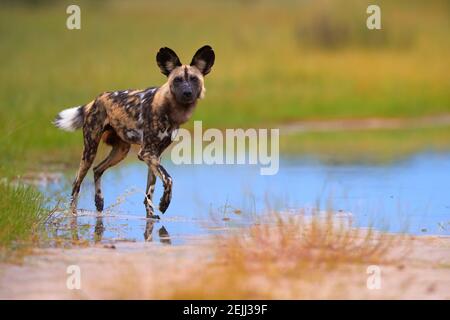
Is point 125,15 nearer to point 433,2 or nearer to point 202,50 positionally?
point 433,2

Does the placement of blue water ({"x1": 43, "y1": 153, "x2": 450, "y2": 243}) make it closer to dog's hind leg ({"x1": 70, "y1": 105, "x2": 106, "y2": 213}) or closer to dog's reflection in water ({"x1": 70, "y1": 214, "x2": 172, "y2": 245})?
dog's reflection in water ({"x1": 70, "y1": 214, "x2": 172, "y2": 245})

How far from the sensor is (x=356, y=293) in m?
5.53

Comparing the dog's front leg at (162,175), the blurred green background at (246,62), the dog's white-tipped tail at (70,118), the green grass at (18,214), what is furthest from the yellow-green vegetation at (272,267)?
the blurred green background at (246,62)

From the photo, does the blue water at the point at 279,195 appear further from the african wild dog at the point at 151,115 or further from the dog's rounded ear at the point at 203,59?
the dog's rounded ear at the point at 203,59

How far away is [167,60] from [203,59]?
27 centimetres

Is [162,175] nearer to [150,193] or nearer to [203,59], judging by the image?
[150,193]

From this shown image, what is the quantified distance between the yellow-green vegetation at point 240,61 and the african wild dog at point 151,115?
162cm

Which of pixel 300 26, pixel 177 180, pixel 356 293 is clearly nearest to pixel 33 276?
pixel 356 293

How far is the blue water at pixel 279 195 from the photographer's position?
8.01 m

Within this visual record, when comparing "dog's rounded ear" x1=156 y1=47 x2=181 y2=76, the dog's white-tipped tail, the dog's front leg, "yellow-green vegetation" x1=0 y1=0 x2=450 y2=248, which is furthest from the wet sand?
"yellow-green vegetation" x1=0 y1=0 x2=450 y2=248

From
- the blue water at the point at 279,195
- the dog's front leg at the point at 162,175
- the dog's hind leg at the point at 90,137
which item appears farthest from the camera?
the dog's hind leg at the point at 90,137
